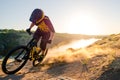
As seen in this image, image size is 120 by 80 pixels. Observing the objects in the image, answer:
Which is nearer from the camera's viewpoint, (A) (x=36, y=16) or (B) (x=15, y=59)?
(B) (x=15, y=59)

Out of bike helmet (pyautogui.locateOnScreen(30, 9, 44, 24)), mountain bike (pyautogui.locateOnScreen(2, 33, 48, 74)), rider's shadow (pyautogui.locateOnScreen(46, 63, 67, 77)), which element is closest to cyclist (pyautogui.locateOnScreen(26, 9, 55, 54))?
bike helmet (pyautogui.locateOnScreen(30, 9, 44, 24))

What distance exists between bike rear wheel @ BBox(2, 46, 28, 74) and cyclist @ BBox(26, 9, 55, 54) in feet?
2.93

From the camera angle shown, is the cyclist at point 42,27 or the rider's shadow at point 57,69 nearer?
the rider's shadow at point 57,69

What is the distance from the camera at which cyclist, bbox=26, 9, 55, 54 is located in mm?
11766

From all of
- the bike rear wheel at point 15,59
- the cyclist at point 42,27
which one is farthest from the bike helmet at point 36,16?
the bike rear wheel at point 15,59

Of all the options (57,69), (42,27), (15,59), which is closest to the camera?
(15,59)

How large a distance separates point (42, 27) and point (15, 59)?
1.90m

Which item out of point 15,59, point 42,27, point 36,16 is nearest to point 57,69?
point 15,59

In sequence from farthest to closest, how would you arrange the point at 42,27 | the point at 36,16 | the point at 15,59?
the point at 42,27 → the point at 36,16 → the point at 15,59

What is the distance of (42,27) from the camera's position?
1221 cm

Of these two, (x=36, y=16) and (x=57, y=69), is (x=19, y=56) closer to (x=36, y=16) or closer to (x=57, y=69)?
(x=57, y=69)

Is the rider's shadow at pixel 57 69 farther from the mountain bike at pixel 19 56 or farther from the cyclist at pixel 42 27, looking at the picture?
the cyclist at pixel 42 27

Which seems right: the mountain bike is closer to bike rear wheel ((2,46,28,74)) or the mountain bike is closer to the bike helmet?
bike rear wheel ((2,46,28,74))

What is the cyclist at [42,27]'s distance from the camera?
1177 centimetres
